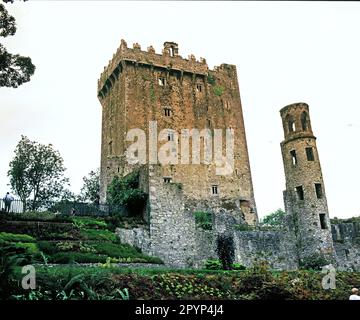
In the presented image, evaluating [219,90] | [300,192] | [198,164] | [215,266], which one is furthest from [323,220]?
[219,90]

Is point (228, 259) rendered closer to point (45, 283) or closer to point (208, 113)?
point (45, 283)

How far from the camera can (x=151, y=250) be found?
25734 mm

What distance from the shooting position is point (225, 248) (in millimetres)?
27984

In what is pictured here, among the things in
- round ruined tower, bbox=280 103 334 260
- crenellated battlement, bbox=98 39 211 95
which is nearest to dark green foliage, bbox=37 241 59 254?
round ruined tower, bbox=280 103 334 260

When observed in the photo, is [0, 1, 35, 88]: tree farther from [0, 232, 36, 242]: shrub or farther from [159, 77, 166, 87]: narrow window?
[159, 77, 166, 87]: narrow window

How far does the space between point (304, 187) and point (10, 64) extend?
71.1ft

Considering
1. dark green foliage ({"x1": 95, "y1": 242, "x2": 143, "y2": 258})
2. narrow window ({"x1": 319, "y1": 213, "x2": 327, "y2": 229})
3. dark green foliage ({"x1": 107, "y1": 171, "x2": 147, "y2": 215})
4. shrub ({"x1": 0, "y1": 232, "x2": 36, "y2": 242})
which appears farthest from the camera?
narrow window ({"x1": 319, "y1": 213, "x2": 327, "y2": 229})

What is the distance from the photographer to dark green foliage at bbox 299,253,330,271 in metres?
29.8

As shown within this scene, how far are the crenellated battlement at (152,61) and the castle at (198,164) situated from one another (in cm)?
10

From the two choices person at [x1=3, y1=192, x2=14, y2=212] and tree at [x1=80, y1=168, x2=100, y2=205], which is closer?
person at [x1=3, y1=192, x2=14, y2=212]

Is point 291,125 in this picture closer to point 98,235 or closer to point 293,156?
point 293,156

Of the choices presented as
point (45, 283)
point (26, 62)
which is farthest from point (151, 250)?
point (45, 283)

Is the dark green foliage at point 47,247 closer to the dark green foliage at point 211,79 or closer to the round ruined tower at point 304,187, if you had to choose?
the round ruined tower at point 304,187

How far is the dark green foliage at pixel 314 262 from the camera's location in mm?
29750
